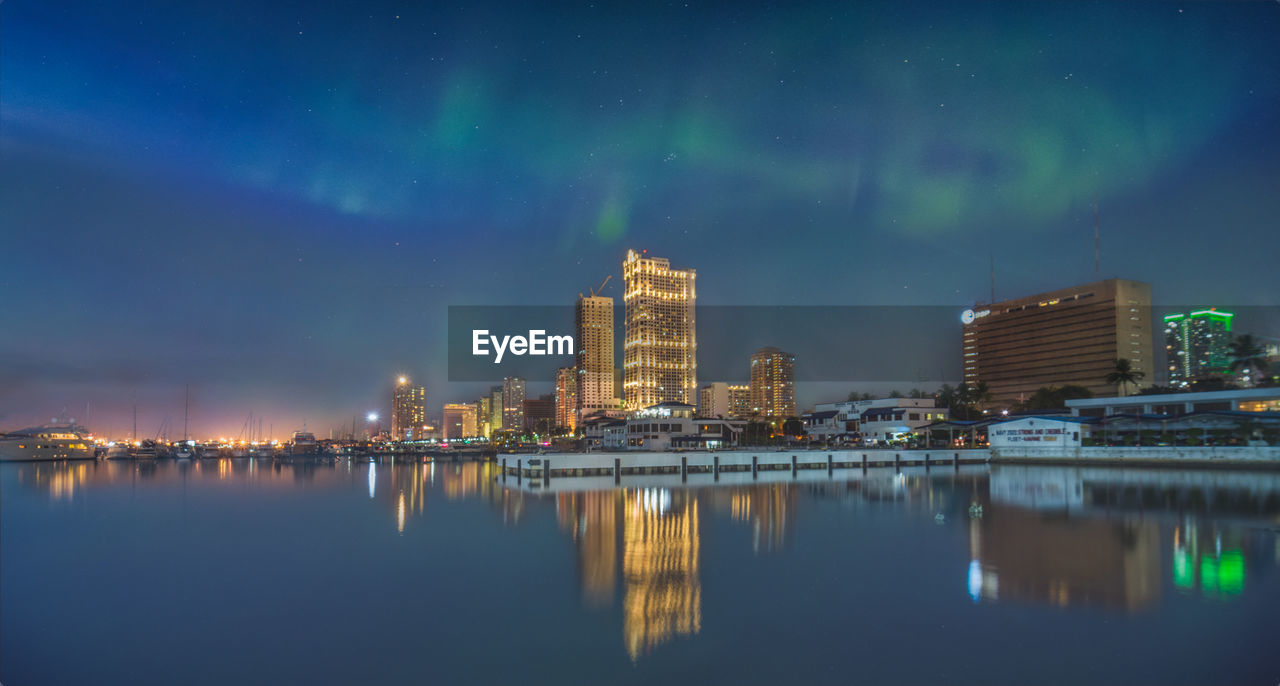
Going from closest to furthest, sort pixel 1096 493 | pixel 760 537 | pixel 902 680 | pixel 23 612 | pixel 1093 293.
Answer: pixel 902 680 < pixel 23 612 < pixel 760 537 < pixel 1096 493 < pixel 1093 293

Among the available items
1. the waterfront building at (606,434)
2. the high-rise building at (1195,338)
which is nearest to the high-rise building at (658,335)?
the waterfront building at (606,434)

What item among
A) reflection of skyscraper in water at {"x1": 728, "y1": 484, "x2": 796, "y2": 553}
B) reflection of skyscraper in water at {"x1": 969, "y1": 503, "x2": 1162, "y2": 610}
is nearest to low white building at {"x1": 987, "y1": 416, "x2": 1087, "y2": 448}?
reflection of skyscraper in water at {"x1": 728, "y1": 484, "x2": 796, "y2": 553}

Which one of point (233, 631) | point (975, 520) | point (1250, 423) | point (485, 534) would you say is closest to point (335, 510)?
point (485, 534)

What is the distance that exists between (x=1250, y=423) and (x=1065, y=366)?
398 ft

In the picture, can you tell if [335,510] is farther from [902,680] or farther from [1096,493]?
[1096,493]

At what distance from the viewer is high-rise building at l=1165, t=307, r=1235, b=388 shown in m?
164

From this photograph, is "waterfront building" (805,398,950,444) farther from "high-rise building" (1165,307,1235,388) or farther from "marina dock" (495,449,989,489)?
"high-rise building" (1165,307,1235,388)

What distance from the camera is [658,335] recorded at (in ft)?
575

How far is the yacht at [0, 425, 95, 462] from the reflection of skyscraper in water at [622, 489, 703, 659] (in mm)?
127797

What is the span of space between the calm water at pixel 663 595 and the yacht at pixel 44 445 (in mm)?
104297

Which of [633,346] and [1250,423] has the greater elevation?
[633,346]

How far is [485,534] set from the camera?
2942cm

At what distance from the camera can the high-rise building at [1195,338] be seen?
164 metres

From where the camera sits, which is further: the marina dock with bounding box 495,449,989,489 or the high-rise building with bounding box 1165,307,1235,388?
A: the high-rise building with bounding box 1165,307,1235,388
